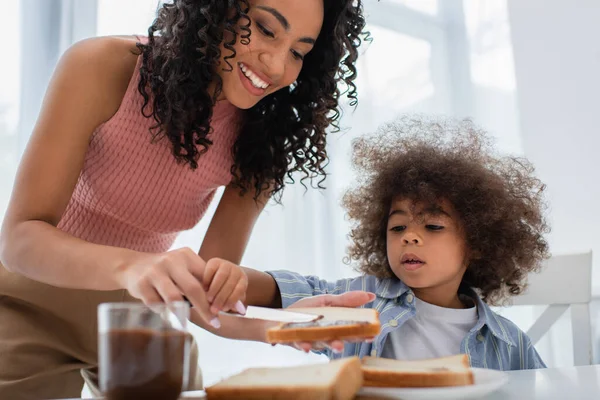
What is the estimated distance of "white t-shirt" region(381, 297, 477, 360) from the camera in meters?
1.41

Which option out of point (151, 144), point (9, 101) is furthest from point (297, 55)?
point (9, 101)

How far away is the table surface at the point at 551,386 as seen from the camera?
72 cm

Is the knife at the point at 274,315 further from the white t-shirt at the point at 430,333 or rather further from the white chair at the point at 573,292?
the white chair at the point at 573,292

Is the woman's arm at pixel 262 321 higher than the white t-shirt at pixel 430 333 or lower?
higher

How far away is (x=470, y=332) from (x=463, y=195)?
327 millimetres

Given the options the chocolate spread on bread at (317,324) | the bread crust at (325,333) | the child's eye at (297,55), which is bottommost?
the bread crust at (325,333)

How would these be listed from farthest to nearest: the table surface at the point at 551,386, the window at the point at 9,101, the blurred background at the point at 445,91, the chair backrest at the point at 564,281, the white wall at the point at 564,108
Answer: the white wall at the point at 564,108, the blurred background at the point at 445,91, the window at the point at 9,101, the chair backrest at the point at 564,281, the table surface at the point at 551,386

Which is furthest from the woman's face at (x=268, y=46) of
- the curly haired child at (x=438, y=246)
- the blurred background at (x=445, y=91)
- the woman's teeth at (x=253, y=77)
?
the blurred background at (x=445, y=91)

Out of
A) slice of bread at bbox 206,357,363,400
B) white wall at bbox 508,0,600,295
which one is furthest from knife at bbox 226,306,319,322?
white wall at bbox 508,0,600,295

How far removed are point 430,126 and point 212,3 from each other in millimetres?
790

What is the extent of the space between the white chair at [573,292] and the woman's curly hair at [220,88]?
628 millimetres

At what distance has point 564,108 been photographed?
2670 millimetres

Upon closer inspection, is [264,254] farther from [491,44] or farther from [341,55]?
[491,44]

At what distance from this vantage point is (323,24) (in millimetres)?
1349
